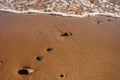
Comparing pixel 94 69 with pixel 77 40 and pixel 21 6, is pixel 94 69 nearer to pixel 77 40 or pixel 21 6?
pixel 77 40

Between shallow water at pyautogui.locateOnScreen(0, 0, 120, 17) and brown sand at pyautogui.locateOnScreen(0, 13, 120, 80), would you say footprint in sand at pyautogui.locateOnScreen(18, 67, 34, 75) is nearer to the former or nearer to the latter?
brown sand at pyautogui.locateOnScreen(0, 13, 120, 80)

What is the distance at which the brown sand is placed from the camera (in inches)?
117

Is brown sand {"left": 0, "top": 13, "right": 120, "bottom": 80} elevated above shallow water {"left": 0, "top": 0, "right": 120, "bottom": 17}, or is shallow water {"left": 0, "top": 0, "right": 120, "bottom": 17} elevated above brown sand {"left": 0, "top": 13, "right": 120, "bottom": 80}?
shallow water {"left": 0, "top": 0, "right": 120, "bottom": 17}

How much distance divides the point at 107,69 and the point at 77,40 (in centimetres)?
103

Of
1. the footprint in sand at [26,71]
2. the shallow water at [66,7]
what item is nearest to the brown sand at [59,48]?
the footprint in sand at [26,71]

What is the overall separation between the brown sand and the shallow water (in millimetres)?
542

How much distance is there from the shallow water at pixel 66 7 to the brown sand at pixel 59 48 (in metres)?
0.54

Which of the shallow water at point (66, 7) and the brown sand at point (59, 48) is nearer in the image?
the brown sand at point (59, 48)

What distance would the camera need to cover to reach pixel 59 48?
3643 millimetres

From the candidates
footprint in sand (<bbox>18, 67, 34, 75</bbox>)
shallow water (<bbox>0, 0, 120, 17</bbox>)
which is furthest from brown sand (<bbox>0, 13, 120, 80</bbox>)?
shallow water (<bbox>0, 0, 120, 17</bbox>)

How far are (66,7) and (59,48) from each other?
262 centimetres

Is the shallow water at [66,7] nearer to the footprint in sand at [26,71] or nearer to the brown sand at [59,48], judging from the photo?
the brown sand at [59,48]

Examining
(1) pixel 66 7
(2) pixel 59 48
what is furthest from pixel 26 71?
(1) pixel 66 7

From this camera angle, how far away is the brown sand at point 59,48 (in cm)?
298
